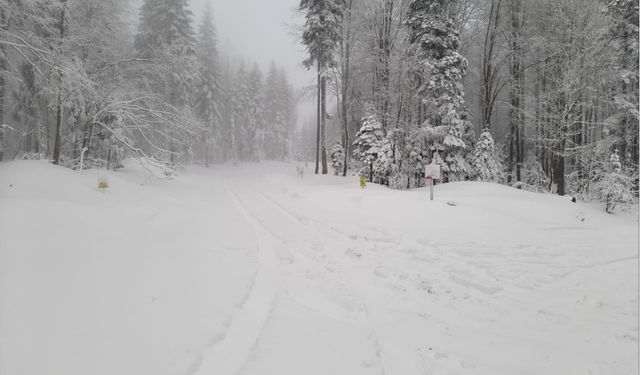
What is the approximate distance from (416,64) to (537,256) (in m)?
12.2

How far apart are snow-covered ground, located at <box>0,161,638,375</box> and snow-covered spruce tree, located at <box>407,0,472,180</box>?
26.1 ft

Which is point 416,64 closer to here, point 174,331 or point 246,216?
point 246,216

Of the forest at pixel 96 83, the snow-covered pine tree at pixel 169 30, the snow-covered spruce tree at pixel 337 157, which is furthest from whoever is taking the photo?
the snow-covered spruce tree at pixel 337 157

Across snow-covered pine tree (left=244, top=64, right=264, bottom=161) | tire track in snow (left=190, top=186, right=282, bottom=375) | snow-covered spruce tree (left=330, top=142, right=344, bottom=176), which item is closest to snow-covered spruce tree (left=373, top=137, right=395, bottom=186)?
snow-covered spruce tree (left=330, top=142, right=344, bottom=176)

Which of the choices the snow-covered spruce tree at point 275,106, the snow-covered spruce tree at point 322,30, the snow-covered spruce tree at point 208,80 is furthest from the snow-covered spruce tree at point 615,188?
the snow-covered spruce tree at point 275,106

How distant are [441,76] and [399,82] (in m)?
2.69

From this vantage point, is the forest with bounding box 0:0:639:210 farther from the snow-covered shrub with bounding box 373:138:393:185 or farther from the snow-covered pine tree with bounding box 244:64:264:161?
the snow-covered pine tree with bounding box 244:64:264:161

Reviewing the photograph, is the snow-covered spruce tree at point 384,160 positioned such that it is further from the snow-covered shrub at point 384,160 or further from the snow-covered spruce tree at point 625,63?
the snow-covered spruce tree at point 625,63

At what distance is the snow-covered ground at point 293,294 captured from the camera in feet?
8.86

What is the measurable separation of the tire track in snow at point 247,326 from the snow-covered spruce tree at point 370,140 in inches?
541

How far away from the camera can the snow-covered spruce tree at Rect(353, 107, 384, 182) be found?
60.5 ft

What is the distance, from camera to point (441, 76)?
592 inches

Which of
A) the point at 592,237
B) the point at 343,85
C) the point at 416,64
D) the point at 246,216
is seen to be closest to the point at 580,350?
the point at 592,237

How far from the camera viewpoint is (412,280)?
4.85 metres
